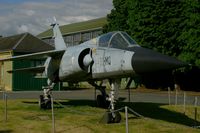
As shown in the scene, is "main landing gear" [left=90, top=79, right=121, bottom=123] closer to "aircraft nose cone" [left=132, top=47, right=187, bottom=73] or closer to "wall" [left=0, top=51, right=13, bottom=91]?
"aircraft nose cone" [left=132, top=47, right=187, bottom=73]

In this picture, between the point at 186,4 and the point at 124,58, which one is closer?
the point at 124,58

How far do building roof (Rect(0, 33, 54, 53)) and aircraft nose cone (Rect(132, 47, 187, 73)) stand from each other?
28643 mm

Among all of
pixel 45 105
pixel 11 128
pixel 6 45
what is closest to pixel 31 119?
pixel 11 128

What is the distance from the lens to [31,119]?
15703mm

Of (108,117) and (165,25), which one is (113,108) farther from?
(165,25)

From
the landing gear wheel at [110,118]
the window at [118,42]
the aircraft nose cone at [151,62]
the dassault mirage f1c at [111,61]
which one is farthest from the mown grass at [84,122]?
the window at [118,42]

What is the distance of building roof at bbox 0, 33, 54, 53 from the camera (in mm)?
40878

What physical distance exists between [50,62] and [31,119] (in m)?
4.03

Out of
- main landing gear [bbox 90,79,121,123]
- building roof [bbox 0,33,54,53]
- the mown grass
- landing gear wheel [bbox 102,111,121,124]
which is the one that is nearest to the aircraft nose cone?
main landing gear [bbox 90,79,121,123]

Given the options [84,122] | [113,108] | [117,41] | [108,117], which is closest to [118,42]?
[117,41]

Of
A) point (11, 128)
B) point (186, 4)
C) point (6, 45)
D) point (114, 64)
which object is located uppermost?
point (186, 4)

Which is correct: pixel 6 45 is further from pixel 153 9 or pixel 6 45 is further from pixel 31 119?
pixel 31 119

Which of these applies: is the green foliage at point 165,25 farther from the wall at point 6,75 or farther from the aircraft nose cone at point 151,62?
the aircraft nose cone at point 151,62

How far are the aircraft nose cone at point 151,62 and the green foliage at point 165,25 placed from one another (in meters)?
26.4
